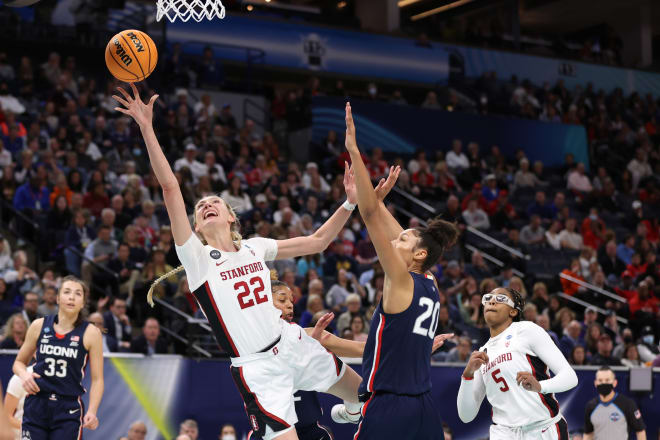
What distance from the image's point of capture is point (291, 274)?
13.6 metres

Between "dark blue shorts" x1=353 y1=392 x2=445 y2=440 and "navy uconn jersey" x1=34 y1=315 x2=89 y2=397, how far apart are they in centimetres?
306

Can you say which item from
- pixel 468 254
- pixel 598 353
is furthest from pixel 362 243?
pixel 598 353

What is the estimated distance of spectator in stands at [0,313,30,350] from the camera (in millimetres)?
10453

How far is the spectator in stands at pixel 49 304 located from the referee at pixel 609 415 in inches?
263

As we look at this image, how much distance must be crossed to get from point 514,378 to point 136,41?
381 centimetres

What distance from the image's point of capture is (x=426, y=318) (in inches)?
207

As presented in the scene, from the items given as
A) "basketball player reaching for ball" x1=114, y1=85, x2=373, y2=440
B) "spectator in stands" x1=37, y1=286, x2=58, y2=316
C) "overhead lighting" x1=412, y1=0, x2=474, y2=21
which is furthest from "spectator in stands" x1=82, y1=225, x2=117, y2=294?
"overhead lighting" x1=412, y1=0, x2=474, y2=21

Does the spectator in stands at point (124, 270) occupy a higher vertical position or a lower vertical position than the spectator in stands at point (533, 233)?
lower

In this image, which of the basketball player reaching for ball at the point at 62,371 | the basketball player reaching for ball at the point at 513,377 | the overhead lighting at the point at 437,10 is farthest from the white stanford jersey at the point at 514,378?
the overhead lighting at the point at 437,10

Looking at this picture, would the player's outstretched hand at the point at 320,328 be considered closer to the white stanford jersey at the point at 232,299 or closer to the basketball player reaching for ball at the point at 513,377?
the white stanford jersey at the point at 232,299

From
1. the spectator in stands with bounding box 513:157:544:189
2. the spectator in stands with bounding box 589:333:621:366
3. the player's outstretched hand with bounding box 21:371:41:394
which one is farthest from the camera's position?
the spectator in stands with bounding box 513:157:544:189

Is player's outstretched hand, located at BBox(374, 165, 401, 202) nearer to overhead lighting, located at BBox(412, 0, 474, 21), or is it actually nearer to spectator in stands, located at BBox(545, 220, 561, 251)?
spectator in stands, located at BBox(545, 220, 561, 251)

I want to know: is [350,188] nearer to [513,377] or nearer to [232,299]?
[232,299]

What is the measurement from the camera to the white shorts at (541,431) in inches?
272
